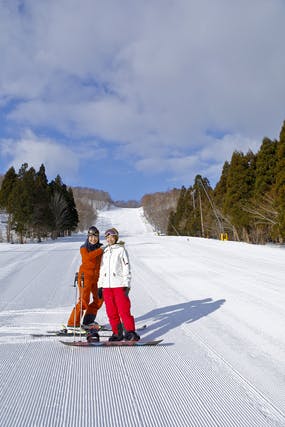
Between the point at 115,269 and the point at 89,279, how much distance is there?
0.66 meters

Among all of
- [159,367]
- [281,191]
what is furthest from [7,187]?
[159,367]

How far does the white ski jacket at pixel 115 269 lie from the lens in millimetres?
4711

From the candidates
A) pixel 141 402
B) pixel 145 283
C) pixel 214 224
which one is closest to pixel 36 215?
pixel 214 224

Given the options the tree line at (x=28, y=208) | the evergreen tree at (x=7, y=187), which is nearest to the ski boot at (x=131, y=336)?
the tree line at (x=28, y=208)

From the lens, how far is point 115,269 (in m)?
4.75

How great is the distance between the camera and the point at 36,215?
3706 centimetres

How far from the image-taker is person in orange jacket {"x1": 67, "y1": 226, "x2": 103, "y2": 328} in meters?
5.10

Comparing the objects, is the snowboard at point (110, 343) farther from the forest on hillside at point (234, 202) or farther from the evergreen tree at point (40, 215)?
the evergreen tree at point (40, 215)

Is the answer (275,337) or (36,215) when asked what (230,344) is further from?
(36,215)

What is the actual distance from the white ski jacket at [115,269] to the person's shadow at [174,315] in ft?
3.41

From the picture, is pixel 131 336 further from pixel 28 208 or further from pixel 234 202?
pixel 28 208

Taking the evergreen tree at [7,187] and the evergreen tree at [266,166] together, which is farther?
the evergreen tree at [7,187]

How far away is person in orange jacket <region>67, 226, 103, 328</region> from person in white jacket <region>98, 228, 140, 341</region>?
34 centimetres

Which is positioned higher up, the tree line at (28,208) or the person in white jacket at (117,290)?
the tree line at (28,208)
